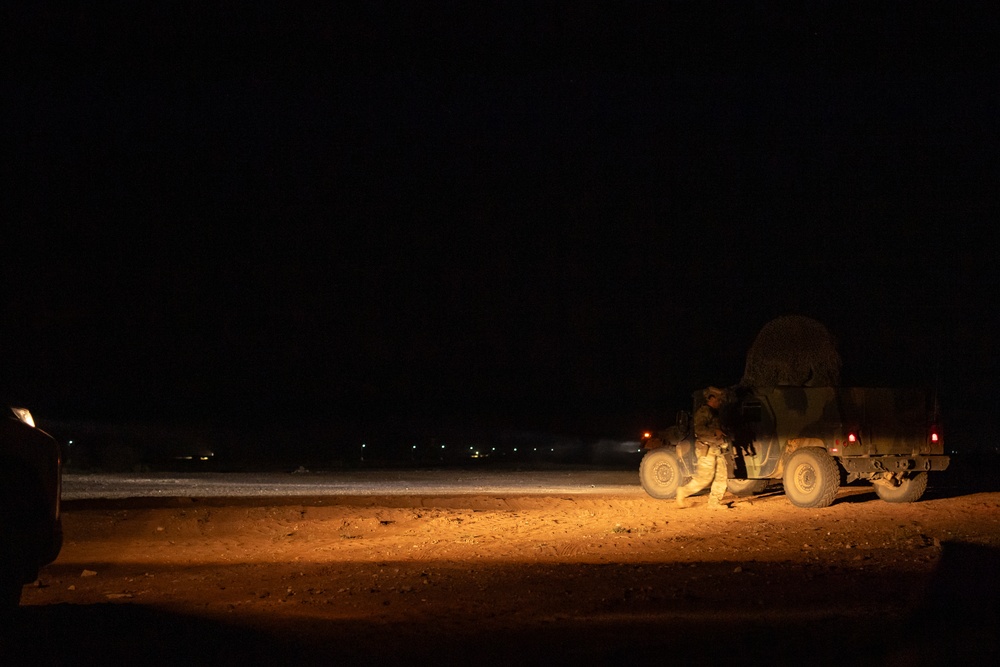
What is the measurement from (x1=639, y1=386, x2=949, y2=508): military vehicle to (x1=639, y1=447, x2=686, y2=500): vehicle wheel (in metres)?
0.69

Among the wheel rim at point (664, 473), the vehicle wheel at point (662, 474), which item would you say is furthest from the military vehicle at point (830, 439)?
the wheel rim at point (664, 473)

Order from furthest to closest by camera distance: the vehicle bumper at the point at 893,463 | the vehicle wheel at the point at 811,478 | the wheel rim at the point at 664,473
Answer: the wheel rim at the point at 664,473 → the vehicle bumper at the point at 893,463 → the vehicle wheel at the point at 811,478

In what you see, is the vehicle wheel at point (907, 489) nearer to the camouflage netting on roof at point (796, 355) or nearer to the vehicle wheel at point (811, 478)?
the vehicle wheel at point (811, 478)

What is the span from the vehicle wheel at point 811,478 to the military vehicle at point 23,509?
40.1ft

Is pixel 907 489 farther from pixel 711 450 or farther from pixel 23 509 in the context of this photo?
pixel 23 509

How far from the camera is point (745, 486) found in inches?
739

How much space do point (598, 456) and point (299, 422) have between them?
106 ft

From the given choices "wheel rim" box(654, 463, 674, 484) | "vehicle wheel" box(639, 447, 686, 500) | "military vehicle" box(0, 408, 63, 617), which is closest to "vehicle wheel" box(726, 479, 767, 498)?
"vehicle wheel" box(639, 447, 686, 500)

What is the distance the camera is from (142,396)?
76250mm

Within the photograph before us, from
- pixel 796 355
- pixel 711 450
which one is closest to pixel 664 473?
pixel 711 450

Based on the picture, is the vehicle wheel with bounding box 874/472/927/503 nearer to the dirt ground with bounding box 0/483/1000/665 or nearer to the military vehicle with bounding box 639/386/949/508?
the military vehicle with bounding box 639/386/949/508

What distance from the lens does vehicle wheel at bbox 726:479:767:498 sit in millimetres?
18500

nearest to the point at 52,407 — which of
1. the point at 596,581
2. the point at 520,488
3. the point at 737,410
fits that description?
the point at 520,488

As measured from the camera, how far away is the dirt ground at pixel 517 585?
23.5ft
